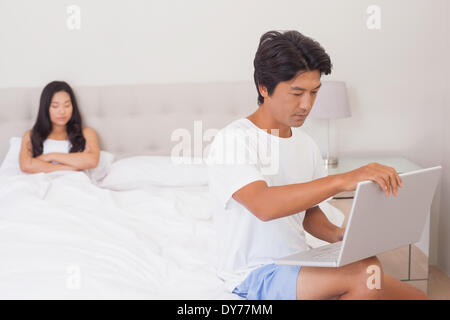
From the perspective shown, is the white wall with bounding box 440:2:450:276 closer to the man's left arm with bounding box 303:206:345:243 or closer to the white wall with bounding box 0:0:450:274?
the white wall with bounding box 0:0:450:274

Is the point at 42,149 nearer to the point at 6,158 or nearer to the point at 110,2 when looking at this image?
the point at 6,158

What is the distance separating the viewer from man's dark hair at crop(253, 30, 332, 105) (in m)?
1.34

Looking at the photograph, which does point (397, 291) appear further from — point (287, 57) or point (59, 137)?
point (59, 137)

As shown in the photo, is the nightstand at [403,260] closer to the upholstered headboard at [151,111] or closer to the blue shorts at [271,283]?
the upholstered headboard at [151,111]

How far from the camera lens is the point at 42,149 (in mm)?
2752

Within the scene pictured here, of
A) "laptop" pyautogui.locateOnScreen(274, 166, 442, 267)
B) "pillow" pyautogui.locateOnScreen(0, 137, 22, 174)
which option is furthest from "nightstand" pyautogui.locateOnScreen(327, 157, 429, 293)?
"pillow" pyautogui.locateOnScreen(0, 137, 22, 174)

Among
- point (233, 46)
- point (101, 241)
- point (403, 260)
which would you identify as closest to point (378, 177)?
point (101, 241)

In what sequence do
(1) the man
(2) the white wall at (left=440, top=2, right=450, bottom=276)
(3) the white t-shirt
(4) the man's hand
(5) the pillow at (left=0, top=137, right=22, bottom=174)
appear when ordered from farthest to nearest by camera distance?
(2) the white wall at (left=440, top=2, right=450, bottom=276) → (5) the pillow at (left=0, top=137, right=22, bottom=174) → (3) the white t-shirt → (1) the man → (4) the man's hand

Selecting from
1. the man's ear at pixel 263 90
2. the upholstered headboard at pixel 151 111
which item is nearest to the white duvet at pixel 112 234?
the upholstered headboard at pixel 151 111

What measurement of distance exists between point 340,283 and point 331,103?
5.46ft

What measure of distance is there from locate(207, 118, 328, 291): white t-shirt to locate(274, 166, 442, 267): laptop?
0.39 ft

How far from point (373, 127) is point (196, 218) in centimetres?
134

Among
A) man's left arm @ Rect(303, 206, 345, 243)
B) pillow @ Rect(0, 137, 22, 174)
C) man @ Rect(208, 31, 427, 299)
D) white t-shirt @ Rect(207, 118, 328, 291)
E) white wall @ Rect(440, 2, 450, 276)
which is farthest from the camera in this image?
white wall @ Rect(440, 2, 450, 276)
